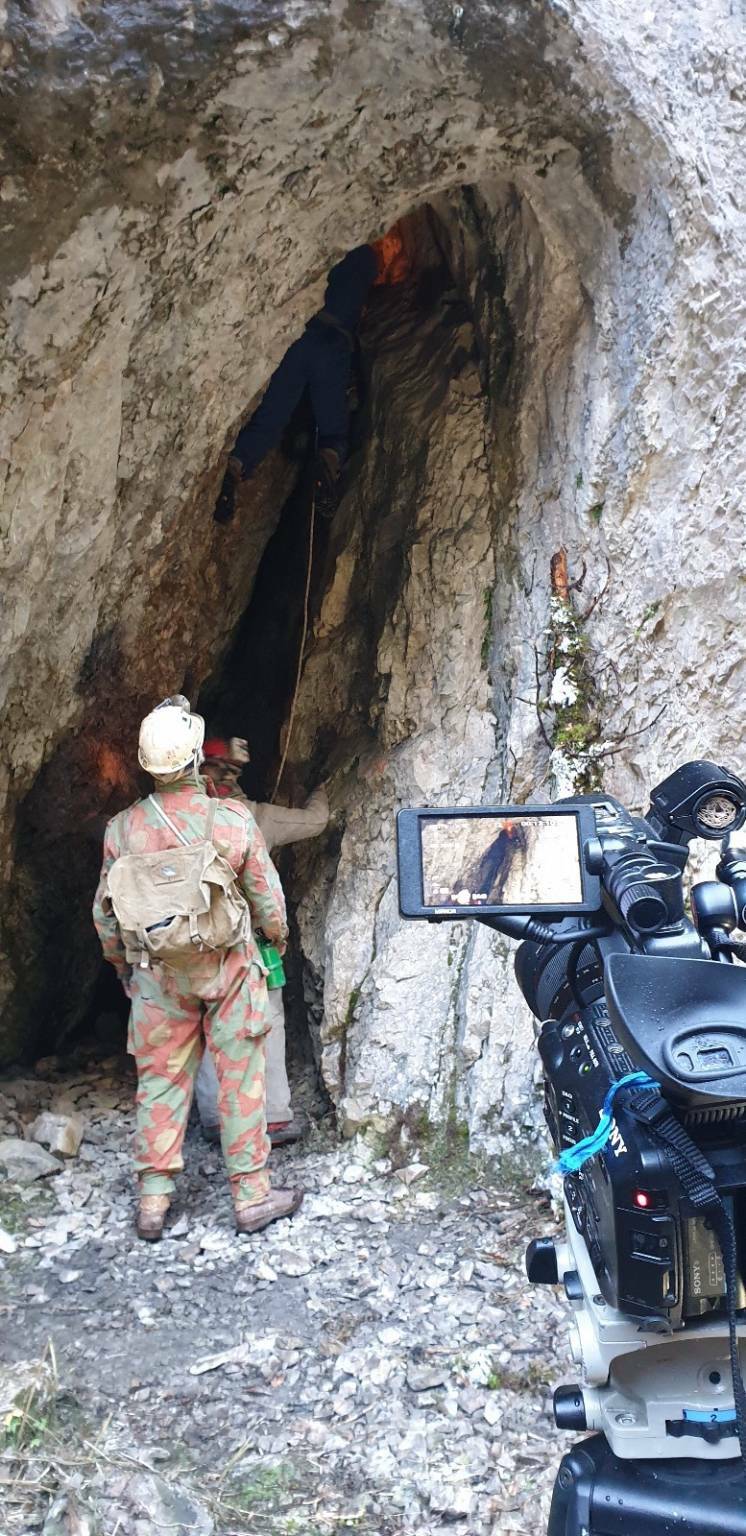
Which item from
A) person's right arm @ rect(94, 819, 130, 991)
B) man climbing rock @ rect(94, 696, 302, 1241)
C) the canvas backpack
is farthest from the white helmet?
person's right arm @ rect(94, 819, 130, 991)

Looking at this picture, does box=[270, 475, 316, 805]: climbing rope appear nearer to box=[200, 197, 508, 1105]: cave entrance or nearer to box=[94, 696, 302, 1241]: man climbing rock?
box=[200, 197, 508, 1105]: cave entrance

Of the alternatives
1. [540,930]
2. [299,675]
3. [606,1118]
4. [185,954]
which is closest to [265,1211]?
[185,954]

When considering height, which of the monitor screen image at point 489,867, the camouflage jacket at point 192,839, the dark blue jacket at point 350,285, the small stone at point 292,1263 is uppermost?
the dark blue jacket at point 350,285

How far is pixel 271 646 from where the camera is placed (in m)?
6.73

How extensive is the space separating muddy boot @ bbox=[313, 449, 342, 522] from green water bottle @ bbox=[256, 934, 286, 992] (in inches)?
103

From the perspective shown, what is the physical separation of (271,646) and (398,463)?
1.72 metres

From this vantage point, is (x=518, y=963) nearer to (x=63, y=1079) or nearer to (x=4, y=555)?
(x=4, y=555)

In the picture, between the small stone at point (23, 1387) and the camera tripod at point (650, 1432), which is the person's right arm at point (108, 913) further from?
the camera tripod at point (650, 1432)

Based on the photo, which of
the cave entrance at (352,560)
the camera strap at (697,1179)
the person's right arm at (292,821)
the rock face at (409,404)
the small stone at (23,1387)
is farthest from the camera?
the cave entrance at (352,560)

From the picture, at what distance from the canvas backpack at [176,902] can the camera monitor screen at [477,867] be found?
7.44 feet

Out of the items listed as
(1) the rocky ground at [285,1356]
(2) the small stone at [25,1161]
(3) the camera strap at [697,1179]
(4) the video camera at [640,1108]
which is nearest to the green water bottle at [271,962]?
(1) the rocky ground at [285,1356]

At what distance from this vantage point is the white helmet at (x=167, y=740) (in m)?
3.94

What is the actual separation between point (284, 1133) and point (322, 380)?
12.0 ft

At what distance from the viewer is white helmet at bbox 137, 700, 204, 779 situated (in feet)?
12.9
